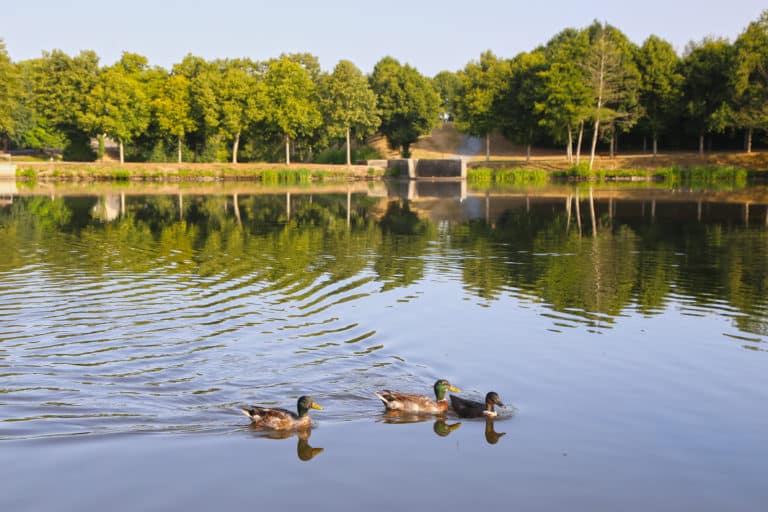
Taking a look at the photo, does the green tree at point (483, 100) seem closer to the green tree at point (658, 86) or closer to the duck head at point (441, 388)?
the green tree at point (658, 86)

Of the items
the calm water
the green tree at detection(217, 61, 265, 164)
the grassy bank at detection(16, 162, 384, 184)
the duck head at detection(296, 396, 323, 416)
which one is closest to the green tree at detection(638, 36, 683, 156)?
the grassy bank at detection(16, 162, 384, 184)

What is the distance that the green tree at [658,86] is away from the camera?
313 ft

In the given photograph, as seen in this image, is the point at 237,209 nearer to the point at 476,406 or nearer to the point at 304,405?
the point at 304,405

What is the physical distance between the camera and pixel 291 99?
100375 mm

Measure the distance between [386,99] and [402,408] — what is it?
102468 millimetres

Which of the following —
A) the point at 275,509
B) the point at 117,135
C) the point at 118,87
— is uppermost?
the point at 118,87

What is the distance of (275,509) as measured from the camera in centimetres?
953

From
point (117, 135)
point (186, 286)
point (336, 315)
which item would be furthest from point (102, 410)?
point (117, 135)

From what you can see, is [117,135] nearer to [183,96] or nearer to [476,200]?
[183,96]

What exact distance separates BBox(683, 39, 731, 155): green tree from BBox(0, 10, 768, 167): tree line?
171 millimetres

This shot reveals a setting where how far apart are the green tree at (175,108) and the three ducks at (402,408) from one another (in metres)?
89.9

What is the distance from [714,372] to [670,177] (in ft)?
244

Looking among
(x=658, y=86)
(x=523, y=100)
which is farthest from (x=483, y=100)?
(x=658, y=86)

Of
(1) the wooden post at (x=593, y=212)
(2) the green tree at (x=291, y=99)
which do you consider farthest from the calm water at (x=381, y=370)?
(2) the green tree at (x=291, y=99)
